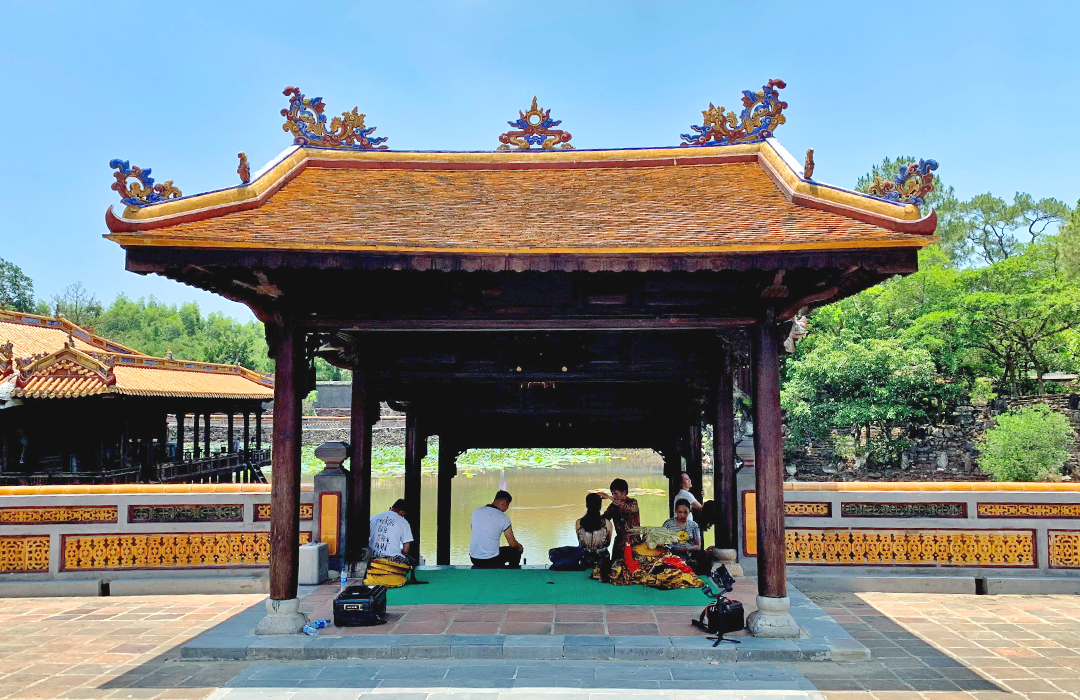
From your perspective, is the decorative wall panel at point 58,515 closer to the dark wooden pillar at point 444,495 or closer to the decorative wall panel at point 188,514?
the decorative wall panel at point 188,514

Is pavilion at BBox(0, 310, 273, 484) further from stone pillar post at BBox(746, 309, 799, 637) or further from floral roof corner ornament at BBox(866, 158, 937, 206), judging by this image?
floral roof corner ornament at BBox(866, 158, 937, 206)

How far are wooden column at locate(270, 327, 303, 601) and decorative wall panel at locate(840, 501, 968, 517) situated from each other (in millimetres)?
6808

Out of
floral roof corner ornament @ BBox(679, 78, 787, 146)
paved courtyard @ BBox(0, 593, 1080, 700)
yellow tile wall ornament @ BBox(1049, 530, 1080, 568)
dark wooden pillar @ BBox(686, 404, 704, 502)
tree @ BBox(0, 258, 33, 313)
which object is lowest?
paved courtyard @ BBox(0, 593, 1080, 700)

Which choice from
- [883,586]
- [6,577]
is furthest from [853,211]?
[6,577]

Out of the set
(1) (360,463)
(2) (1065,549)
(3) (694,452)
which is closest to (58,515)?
(1) (360,463)

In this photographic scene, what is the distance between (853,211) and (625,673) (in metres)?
4.53

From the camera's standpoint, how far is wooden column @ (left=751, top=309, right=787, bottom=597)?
21.9ft

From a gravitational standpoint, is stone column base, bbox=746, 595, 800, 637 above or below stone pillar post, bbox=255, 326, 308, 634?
below

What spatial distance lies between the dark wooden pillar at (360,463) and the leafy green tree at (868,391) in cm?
2572

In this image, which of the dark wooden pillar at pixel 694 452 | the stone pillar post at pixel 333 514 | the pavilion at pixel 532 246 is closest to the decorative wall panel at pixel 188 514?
the stone pillar post at pixel 333 514

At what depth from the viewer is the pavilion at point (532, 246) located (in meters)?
6.05

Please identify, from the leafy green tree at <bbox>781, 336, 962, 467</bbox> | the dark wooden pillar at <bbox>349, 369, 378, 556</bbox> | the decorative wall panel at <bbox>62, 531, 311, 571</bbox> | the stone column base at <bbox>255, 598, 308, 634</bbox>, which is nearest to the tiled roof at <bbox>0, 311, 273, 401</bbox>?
the decorative wall panel at <bbox>62, 531, 311, 571</bbox>

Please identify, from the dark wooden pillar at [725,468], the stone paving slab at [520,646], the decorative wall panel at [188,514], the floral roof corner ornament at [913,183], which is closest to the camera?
the floral roof corner ornament at [913,183]

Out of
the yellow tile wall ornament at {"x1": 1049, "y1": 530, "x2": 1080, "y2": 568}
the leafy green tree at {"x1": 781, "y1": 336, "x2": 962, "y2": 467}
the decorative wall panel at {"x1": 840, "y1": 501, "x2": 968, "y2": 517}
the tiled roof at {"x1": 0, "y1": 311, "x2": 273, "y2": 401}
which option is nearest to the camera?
the yellow tile wall ornament at {"x1": 1049, "y1": 530, "x2": 1080, "y2": 568}
